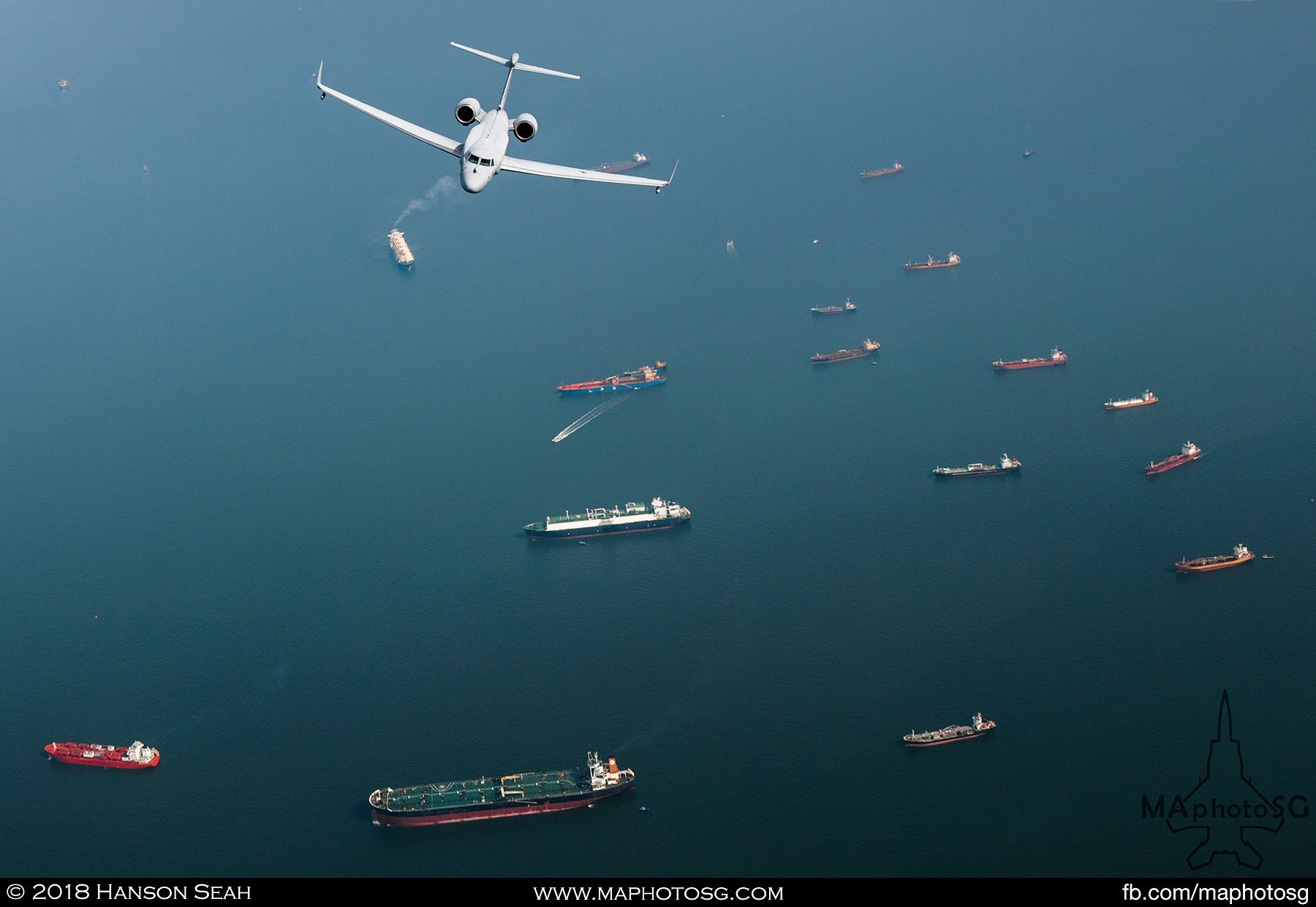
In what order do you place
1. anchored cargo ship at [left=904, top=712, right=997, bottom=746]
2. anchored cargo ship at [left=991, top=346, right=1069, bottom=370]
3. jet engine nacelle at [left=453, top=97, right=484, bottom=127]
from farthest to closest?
anchored cargo ship at [left=991, top=346, right=1069, bottom=370]
anchored cargo ship at [left=904, top=712, right=997, bottom=746]
jet engine nacelle at [left=453, top=97, right=484, bottom=127]

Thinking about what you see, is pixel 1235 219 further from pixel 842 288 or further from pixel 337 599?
pixel 337 599

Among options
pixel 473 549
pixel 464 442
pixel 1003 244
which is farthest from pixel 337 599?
pixel 1003 244

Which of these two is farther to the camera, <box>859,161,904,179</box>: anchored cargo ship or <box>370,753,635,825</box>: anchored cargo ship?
<box>859,161,904,179</box>: anchored cargo ship

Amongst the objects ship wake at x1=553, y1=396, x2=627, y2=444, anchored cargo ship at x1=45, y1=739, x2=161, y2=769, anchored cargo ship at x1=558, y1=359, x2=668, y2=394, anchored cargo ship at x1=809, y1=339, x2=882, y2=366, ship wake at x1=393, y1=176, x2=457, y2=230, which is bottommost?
anchored cargo ship at x1=45, y1=739, x2=161, y2=769

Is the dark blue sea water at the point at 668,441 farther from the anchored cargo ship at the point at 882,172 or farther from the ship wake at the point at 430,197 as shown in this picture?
the anchored cargo ship at the point at 882,172

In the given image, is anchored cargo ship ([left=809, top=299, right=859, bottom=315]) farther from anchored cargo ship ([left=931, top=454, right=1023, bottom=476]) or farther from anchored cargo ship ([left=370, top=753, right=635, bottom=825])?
anchored cargo ship ([left=370, top=753, right=635, bottom=825])

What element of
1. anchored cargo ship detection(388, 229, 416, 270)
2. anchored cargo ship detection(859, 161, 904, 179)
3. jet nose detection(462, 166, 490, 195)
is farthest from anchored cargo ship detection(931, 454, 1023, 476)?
anchored cargo ship detection(388, 229, 416, 270)
